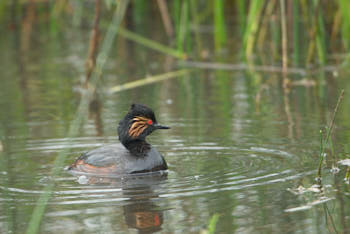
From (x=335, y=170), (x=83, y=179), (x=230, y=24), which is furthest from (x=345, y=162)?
(x=230, y=24)

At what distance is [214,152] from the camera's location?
823 centimetres

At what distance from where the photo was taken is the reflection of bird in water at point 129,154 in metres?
7.74

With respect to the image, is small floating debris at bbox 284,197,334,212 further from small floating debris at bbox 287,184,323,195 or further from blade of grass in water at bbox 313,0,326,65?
blade of grass in water at bbox 313,0,326,65

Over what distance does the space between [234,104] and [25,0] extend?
A: 405 inches

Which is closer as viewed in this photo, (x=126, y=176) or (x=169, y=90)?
(x=126, y=176)

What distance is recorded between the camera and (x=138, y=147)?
8102mm

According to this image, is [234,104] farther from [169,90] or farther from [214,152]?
[214,152]

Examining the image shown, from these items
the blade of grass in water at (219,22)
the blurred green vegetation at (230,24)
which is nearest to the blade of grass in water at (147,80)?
the blurred green vegetation at (230,24)

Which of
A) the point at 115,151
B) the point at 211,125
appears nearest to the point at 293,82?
the point at 211,125

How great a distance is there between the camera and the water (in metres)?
6.01

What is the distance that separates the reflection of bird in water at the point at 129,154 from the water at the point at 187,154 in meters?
0.17

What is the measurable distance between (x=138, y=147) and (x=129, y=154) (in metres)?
0.22

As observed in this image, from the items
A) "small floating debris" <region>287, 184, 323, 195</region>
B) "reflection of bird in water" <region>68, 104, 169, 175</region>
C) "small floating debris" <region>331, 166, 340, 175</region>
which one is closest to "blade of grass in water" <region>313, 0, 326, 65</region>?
"reflection of bird in water" <region>68, 104, 169, 175</region>

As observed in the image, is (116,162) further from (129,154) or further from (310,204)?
(310,204)
